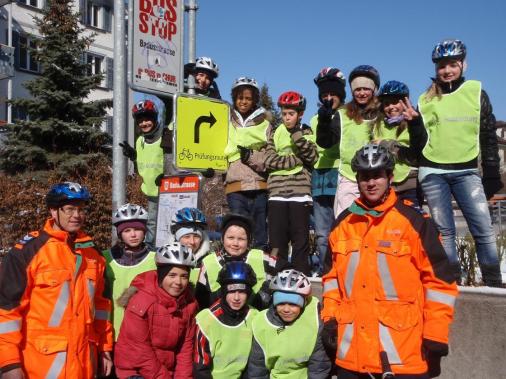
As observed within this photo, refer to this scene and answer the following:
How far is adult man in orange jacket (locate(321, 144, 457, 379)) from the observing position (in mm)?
4004

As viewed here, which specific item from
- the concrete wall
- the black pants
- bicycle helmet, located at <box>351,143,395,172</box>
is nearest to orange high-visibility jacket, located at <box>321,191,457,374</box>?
bicycle helmet, located at <box>351,143,395,172</box>

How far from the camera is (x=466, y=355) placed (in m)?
5.64

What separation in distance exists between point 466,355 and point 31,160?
22.1 meters

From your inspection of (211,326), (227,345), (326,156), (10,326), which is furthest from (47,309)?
(326,156)

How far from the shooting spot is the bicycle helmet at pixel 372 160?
4191mm

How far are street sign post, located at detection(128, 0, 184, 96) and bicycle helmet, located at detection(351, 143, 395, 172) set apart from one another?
381 centimetres

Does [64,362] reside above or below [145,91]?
below

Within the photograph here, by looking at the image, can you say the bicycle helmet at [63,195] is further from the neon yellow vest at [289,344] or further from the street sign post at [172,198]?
the street sign post at [172,198]

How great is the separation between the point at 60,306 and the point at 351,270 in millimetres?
2313

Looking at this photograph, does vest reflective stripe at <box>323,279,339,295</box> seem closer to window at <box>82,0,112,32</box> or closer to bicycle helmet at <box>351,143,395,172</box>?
bicycle helmet at <box>351,143,395,172</box>

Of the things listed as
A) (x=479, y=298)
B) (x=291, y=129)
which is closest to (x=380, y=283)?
(x=479, y=298)

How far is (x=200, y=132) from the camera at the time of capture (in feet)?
23.5

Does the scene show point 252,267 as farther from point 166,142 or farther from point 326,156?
point 166,142

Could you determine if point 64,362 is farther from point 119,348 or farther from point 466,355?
point 466,355
